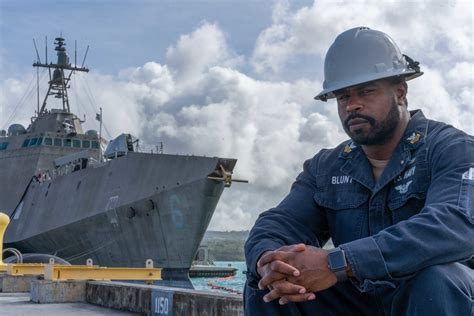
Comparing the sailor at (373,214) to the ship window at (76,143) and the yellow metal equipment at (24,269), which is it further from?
the ship window at (76,143)

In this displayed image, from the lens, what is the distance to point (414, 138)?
2148 mm

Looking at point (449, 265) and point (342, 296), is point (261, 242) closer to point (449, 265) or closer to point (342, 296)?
point (342, 296)

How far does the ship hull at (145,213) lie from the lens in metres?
19.6

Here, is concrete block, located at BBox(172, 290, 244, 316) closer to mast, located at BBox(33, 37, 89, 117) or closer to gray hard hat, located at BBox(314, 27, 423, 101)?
gray hard hat, located at BBox(314, 27, 423, 101)

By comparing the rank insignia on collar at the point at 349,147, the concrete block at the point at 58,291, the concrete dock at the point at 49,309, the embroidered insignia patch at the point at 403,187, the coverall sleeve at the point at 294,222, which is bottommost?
the concrete dock at the point at 49,309

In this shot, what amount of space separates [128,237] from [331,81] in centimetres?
1822

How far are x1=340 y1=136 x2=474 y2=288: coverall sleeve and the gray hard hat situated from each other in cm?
46

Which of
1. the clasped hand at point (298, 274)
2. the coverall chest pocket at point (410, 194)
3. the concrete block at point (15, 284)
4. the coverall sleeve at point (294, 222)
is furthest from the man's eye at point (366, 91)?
the concrete block at point (15, 284)

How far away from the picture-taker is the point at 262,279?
6.54 ft

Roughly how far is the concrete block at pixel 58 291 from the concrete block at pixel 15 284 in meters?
2.01

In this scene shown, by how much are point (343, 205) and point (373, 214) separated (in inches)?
5.2

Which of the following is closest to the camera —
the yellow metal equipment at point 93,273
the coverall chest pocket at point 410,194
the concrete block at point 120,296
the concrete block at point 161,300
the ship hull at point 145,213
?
the coverall chest pocket at point 410,194

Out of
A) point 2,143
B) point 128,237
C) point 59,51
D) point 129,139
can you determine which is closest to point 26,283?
point 128,237

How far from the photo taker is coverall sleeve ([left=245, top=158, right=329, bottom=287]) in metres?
2.26
